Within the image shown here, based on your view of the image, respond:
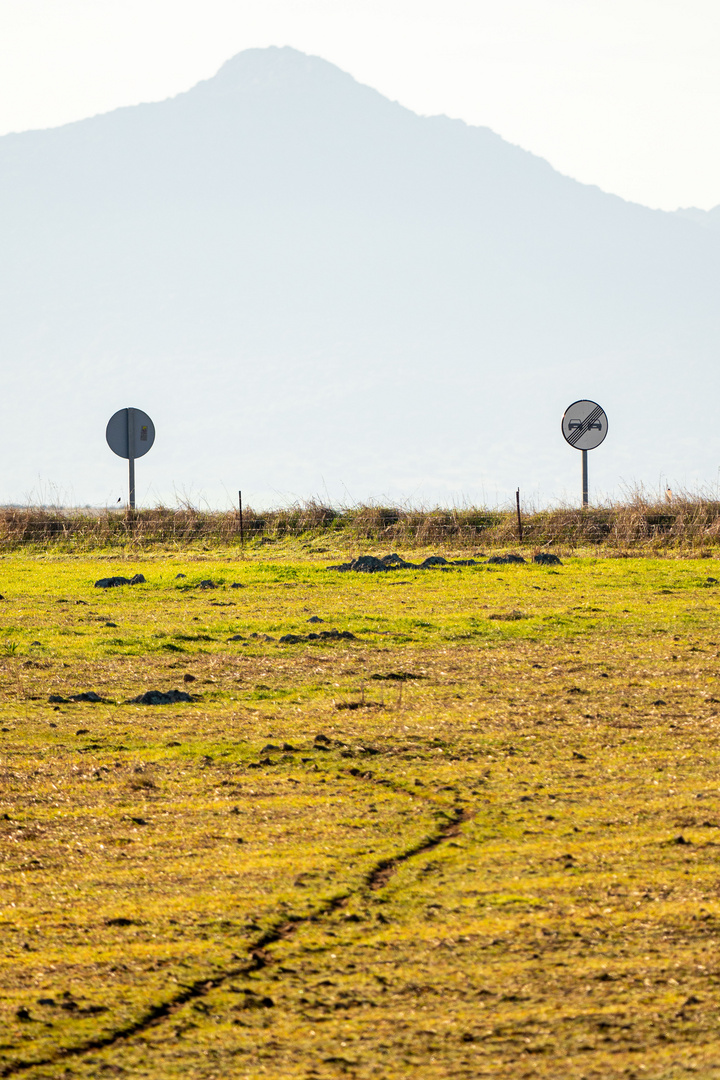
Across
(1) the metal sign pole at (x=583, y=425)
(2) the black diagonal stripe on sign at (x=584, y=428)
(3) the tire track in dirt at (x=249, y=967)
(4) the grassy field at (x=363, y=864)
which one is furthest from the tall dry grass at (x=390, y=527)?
(3) the tire track in dirt at (x=249, y=967)

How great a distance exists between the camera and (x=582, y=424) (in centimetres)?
3056

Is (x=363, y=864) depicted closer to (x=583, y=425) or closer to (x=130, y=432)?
(x=583, y=425)

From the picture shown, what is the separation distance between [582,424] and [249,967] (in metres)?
27.2

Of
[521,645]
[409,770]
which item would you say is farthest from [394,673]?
[409,770]

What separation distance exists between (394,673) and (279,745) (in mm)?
3082

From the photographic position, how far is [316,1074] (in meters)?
3.62

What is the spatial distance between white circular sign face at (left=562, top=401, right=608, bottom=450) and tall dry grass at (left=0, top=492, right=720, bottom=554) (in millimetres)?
3250

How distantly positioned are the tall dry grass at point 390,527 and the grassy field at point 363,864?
13685 mm

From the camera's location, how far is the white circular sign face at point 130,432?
31.8 meters

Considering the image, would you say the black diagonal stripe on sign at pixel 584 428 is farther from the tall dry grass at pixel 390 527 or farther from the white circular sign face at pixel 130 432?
the white circular sign face at pixel 130 432

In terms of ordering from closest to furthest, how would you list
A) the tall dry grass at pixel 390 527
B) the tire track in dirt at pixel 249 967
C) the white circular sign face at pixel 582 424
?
the tire track in dirt at pixel 249 967, the tall dry grass at pixel 390 527, the white circular sign face at pixel 582 424

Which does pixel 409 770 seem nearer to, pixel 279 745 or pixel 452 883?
pixel 279 745

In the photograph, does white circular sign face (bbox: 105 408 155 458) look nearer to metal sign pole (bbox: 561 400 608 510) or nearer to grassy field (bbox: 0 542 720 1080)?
metal sign pole (bbox: 561 400 608 510)

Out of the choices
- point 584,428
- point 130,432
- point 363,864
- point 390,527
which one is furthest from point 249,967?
point 130,432
